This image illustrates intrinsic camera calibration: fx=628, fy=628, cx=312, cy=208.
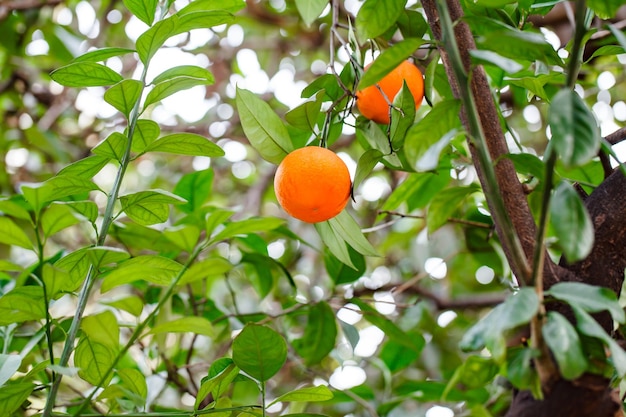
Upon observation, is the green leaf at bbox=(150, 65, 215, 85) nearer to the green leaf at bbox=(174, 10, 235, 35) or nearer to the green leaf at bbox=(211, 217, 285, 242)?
the green leaf at bbox=(174, 10, 235, 35)

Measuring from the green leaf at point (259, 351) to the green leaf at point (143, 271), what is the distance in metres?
0.10

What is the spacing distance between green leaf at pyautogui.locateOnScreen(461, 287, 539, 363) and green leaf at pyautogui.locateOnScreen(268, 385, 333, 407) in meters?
0.24

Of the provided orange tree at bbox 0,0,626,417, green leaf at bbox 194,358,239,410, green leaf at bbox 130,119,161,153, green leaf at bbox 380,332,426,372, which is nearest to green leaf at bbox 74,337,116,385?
orange tree at bbox 0,0,626,417

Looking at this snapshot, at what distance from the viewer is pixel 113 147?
0.63 meters

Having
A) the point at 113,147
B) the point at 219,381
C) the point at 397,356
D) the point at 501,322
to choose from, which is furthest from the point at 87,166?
the point at 397,356

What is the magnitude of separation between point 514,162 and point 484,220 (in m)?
0.43

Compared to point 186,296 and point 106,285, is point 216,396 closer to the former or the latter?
point 106,285

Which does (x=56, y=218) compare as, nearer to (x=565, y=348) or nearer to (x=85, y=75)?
(x=85, y=75)

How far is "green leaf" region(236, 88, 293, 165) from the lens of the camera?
0.68m

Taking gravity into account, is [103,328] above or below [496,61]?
below

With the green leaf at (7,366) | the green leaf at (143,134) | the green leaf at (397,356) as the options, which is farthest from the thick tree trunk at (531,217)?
the green leaf at (397,356)

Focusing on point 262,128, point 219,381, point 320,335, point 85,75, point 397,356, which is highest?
point 85,75

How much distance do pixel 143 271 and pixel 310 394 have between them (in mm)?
205

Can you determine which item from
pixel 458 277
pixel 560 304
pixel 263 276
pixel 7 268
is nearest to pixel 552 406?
pixel 560 304
